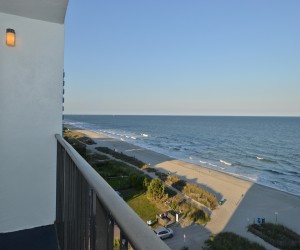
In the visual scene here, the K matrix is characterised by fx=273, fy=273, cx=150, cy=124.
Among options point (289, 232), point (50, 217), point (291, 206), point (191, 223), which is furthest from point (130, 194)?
point (50, 217)

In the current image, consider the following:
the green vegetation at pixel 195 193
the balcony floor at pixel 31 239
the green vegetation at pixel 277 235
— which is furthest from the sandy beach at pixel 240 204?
the balcony floor at pixel 31 239

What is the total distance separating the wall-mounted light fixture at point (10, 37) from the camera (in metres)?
2.86

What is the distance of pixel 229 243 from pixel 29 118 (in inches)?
356

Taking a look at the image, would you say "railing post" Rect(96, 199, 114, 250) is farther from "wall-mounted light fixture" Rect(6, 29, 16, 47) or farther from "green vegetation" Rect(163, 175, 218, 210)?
"green vegetation" Rect(163, 175, 218, 210)

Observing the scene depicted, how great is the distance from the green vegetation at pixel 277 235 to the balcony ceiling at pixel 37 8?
1077 cm

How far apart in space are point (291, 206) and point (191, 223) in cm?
733

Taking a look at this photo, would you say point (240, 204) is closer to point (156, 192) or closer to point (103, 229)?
point (156, 192)

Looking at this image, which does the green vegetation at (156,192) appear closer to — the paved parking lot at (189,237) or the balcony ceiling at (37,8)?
the paved parking lot at (189,237)

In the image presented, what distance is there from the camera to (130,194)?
14773 mm

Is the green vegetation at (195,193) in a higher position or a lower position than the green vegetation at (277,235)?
higher

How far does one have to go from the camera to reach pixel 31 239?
2.87m

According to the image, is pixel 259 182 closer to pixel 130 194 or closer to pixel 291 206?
pixel 291 206

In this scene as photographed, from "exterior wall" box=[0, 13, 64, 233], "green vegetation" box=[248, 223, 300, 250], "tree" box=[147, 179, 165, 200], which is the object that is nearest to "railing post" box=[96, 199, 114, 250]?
"exterior wall" box=[0, 13, 64, 233]

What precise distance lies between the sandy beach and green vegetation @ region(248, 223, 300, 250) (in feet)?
1.19
